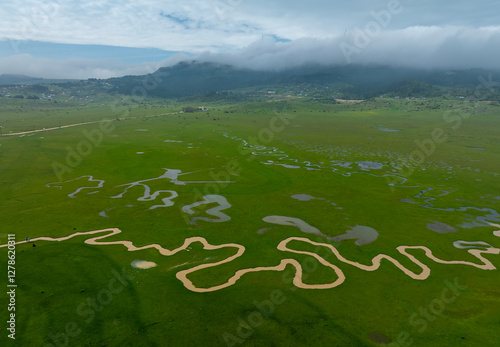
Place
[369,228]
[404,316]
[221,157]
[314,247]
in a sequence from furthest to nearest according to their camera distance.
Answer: [221,157], [369,228], [314,247], [404,316]

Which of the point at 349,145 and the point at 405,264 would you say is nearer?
the point at 405,264

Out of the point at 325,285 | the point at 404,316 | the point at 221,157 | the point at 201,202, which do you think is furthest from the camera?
the point at 221,157

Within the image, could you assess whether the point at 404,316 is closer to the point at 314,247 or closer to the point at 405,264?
the point at 405,264

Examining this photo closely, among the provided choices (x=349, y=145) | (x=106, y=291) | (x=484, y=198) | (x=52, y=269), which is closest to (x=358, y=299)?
(x=106, y=291)

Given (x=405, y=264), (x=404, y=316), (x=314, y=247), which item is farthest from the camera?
(x=314, y=247)

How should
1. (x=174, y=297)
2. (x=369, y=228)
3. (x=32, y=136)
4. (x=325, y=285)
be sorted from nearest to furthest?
1. (x=174, y=297)
2. (x=325, y=285)
3. (x=369, y=228)
4. (x=32, y=136)

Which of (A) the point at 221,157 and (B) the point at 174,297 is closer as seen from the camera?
(B) the point at 174,297

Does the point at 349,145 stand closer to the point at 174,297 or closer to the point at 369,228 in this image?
the point at 369,228

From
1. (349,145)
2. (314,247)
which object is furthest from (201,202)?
(349,145)
